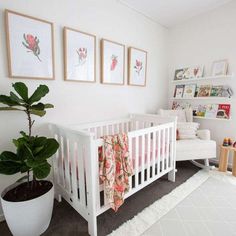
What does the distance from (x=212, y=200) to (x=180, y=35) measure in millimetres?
2760

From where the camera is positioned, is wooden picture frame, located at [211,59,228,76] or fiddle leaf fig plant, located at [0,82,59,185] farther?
wooden picture frame, located at [211,59,228,76]

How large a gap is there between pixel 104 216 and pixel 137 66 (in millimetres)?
2119

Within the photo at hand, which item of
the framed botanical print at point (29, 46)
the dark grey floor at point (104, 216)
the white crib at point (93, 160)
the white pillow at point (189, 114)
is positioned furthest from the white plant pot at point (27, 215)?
the white pillow at point (189, 114)

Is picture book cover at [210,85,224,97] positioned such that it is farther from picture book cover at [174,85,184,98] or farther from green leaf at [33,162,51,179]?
green leaf at [33,162,51,179]

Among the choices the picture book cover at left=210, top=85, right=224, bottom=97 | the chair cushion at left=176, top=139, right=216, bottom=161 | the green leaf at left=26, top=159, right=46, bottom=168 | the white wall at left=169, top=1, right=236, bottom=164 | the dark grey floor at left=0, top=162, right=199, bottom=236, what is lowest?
the dark grey floor at left=0, top=162, right=199, bottom=236

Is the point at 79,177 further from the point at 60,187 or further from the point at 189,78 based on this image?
the point at 189,78

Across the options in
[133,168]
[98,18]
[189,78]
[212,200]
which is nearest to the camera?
[133,168]

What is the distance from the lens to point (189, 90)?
302 cm

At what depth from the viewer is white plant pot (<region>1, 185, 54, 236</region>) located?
1.23 m

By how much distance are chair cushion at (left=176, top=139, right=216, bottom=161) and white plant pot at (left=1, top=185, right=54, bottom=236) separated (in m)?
1.74

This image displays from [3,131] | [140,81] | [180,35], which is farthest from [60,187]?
[180,35]

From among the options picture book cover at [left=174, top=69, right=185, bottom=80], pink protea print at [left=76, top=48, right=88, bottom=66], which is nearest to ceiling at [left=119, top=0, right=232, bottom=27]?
picture book cover at [left=174, top=69, right=185, bottom=80]

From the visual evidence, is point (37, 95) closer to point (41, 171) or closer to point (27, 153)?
point (27, 153)

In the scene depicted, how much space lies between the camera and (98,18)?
210 centimetres
